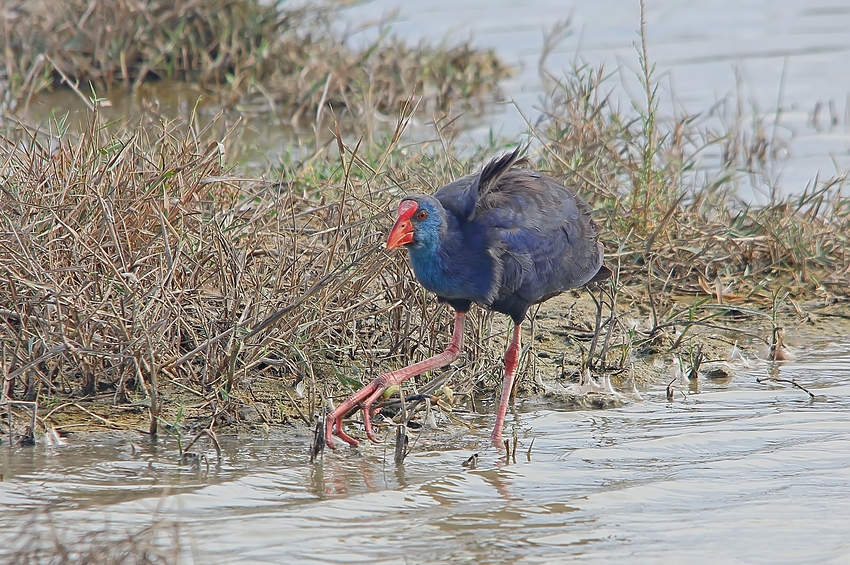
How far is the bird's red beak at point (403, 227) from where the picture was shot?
3871 millimetres

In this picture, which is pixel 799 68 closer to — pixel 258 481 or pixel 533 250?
pixel 533 250

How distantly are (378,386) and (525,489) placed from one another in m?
0.65

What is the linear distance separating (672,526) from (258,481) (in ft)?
3.99

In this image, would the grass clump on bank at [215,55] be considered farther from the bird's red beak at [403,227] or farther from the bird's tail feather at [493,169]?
the bird's red beak at [403,227]

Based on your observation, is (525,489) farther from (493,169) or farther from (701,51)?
(701,51)

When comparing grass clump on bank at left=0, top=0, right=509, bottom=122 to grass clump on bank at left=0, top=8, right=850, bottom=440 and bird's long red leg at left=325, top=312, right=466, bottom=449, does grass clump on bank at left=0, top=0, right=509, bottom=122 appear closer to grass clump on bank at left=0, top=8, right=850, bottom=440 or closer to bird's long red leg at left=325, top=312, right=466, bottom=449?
grass clump on bank at left=0, top=8, right=850, bottom=440

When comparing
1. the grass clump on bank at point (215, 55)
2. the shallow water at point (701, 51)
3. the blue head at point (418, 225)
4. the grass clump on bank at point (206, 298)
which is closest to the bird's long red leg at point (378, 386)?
the grass clump on bank at point (206, 298)

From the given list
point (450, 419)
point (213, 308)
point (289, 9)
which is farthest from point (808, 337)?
point (289, 9)

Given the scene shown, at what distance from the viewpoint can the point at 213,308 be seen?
13.9 feet

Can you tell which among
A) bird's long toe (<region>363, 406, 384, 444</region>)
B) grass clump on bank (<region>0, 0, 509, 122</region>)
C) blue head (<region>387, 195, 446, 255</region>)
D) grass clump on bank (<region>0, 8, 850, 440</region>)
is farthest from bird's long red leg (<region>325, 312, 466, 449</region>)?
grass clump on bank (<region>0, 0, 509, 122</region>)

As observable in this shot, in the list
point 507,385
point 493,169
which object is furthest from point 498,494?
point 493,169

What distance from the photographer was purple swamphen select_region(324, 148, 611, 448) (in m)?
3.95

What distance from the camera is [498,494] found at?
3631 millimetres

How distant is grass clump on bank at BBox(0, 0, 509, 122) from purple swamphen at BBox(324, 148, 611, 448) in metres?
3.51
